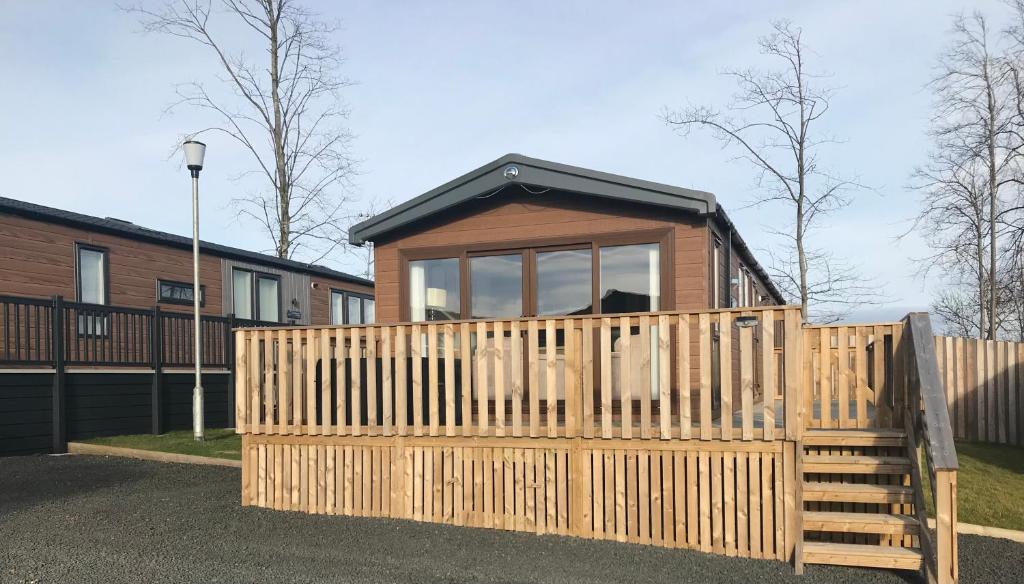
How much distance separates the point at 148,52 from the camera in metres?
25.5

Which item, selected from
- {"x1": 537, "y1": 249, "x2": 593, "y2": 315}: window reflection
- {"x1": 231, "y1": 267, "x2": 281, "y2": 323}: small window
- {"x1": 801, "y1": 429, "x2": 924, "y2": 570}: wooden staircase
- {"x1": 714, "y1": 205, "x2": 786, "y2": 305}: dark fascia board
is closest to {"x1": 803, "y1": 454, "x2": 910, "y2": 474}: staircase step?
{"x1": 801, "y1": 429, "x2": 924, "y2": 570}: wooden staircase

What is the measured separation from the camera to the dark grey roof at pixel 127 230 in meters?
12.0

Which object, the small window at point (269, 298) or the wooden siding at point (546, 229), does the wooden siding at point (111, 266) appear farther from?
the wooden siding at point (546, 229)

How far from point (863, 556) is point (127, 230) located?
41.0 feet

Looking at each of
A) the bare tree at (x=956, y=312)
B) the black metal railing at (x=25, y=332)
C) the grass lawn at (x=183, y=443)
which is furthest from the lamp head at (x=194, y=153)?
the bare tree at (x=956, y=312)

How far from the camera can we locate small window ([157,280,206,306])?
573 inches

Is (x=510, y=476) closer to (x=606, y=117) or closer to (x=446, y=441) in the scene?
(x=446, y=441)

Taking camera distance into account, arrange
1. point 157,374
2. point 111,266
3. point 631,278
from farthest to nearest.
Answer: point 111,266
point 157,374
point 631,278

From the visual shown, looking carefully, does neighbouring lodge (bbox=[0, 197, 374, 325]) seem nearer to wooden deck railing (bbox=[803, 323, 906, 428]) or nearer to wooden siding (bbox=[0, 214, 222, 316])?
wooden siding (bbox=[0, 214, 222, 316])

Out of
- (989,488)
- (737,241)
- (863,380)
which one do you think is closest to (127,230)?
(737,241)

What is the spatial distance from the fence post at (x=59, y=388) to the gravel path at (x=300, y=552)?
3.04 metres

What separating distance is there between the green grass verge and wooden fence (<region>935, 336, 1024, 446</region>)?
100 centimetres

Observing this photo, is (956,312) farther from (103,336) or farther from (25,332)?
(25,332)

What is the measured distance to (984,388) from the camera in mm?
11641
